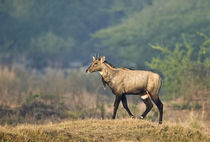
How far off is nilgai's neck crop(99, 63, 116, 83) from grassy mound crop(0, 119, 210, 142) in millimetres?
1382

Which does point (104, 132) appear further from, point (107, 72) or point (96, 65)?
point (96, 65)

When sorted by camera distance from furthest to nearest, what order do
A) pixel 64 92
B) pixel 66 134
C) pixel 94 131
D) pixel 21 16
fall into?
pixel 21 16 → pixel 64 92 → pixel 94 131 → pixel 66 134

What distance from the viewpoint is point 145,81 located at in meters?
12.2

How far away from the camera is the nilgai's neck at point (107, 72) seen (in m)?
12.4

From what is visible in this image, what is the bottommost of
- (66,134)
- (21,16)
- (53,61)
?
(66,134)

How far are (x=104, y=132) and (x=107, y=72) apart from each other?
2443 millimetres

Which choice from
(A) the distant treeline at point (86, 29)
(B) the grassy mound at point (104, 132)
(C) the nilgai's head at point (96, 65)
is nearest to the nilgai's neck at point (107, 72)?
(C) the nilgai's head at point (96, 65)

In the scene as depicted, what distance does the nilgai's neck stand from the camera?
12.4 m

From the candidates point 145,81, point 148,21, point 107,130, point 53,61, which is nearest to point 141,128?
point 107,130

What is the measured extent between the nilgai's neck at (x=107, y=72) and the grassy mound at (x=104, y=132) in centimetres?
138

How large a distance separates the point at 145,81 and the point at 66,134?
10.3ft

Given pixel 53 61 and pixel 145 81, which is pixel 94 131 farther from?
pixel 53 61

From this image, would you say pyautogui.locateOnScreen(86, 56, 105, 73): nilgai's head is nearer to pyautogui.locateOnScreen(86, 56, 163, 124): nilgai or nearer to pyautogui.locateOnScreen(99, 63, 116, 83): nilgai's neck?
pyautogui.locateOnScreen(99, 63, 116, 83): nilgai's neck

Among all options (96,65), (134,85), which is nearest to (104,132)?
(134,85)
